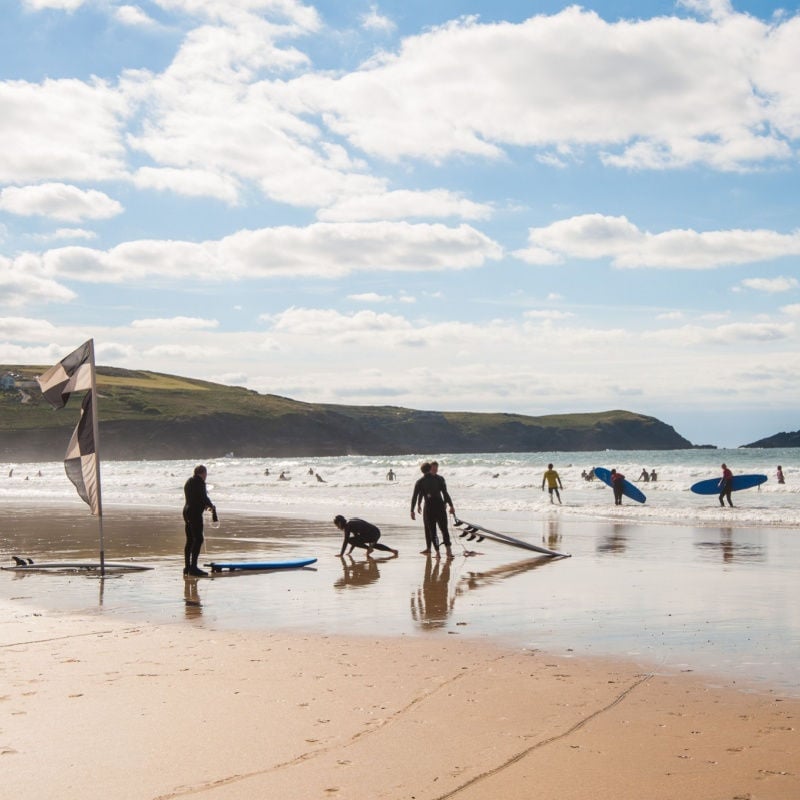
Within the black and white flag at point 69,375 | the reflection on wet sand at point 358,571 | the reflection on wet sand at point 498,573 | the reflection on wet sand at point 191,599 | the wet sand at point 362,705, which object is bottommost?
the reflection on wet sand at point 498,573

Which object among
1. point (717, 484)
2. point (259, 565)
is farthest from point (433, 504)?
point (717, 484)

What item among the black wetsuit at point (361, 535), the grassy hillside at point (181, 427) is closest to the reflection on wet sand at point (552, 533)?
the black wetsuit at point (361, 535)

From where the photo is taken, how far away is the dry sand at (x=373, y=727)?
4887mm

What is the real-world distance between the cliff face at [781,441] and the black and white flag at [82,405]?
165678 millimetres

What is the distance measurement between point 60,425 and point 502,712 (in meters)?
159

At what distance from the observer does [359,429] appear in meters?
182

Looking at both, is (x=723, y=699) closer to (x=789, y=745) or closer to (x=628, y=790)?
(x=789, y=745)

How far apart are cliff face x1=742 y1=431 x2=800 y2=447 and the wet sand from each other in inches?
6506

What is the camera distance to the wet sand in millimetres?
4961

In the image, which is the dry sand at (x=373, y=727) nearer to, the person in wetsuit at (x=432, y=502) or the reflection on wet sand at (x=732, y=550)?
the person in wetsuit at (x=432, y=502)

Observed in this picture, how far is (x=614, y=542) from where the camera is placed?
19734mm

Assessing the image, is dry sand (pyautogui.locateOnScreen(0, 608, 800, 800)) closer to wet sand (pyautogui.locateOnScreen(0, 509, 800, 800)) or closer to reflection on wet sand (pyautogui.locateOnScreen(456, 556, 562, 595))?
wet sand (pyautogui.locateOnScreen(0, 509, 800, 800))


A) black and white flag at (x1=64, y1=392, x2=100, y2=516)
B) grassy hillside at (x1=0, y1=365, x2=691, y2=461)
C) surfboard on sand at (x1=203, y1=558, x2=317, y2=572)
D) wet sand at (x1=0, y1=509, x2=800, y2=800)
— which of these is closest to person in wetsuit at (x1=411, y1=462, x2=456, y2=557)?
surfboard on sand at (x1=203, y1=558, x2=317, y2=572)

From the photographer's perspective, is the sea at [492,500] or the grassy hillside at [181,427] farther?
the grassy hillside at [181,427]
